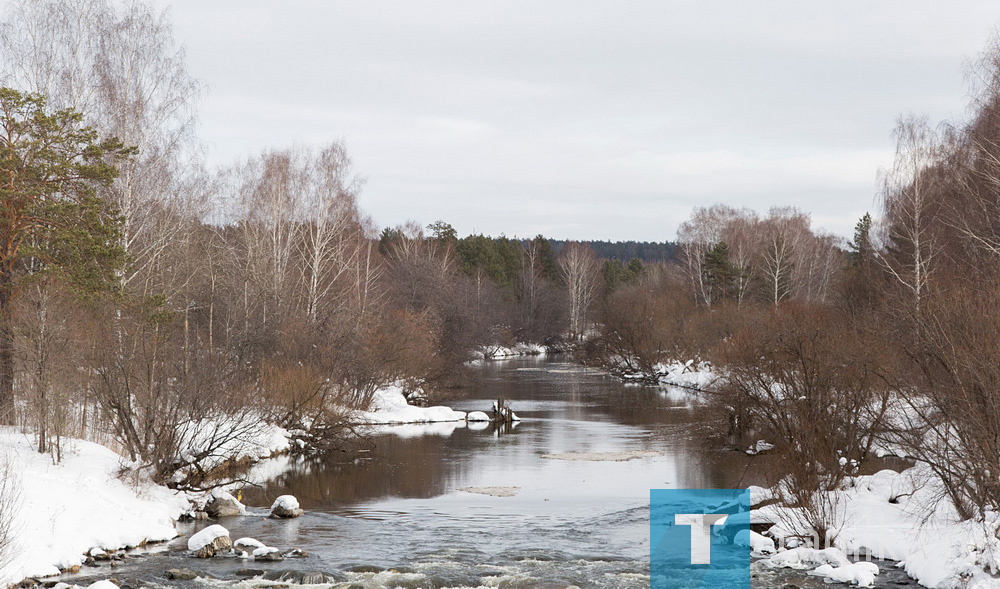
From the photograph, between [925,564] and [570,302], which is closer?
[925,564]

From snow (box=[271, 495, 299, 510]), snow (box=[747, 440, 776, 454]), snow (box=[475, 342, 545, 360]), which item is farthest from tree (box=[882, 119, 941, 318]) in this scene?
snow (box=[475, 342, 545, 360])

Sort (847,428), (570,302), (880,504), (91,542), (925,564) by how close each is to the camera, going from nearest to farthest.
A: 1. (925,564)
2. (91,542)
3. (880,504)
4. (847,428)
5. (570,302)

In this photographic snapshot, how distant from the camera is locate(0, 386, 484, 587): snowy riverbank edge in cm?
1316

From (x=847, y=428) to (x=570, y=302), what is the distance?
80.3m

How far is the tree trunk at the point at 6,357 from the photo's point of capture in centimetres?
1895

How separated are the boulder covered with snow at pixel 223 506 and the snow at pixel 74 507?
511mm

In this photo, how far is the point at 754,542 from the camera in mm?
15609

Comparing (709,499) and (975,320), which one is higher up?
(975,320)

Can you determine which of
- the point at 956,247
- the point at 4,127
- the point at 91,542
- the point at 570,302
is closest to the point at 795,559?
the point at 91,542

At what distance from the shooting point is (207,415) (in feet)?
66.6

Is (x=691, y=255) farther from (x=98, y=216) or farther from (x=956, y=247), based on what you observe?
(x=98, y=216)

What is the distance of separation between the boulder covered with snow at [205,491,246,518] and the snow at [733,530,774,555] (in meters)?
9.93

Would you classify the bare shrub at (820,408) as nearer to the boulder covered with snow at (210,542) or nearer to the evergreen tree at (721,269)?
the boulder covered with snow at (210,542)

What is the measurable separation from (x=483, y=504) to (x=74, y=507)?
336 inches
